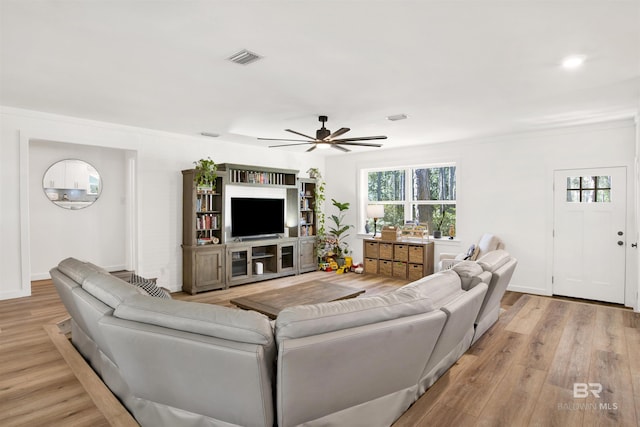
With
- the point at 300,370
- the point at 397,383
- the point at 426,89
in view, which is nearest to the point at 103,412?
the point at 300,370

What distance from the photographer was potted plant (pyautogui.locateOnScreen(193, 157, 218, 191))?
18.1ft

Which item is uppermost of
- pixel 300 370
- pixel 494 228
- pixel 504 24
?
pixel 504 24

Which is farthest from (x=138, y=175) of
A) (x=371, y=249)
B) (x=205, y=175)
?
(x=371, y=249)

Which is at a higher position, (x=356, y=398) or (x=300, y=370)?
(x=300, y=370)

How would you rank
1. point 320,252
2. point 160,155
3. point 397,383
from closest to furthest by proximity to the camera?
point 397,383 → point 160,155 → point 320,252

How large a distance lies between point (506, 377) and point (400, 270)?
395 cm

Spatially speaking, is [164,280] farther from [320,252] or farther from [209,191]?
[320,252]

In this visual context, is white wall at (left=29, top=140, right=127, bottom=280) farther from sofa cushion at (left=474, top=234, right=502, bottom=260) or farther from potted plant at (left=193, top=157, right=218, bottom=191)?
sofa cushion at (left=474, top=234, right=502, bottom=260)

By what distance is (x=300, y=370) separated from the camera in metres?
1.58

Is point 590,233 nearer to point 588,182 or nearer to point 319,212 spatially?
point 588,182

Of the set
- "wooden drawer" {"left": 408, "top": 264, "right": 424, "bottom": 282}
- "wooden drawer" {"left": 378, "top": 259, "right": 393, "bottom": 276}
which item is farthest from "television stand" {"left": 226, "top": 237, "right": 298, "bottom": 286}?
"wooden drawer" {"left": 408, "top": 264, "right": 424, "bottom": 282}

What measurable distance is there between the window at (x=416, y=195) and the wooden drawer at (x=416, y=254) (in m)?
0.63

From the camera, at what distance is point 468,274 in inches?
110

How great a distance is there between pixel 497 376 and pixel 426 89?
268 centimetres
